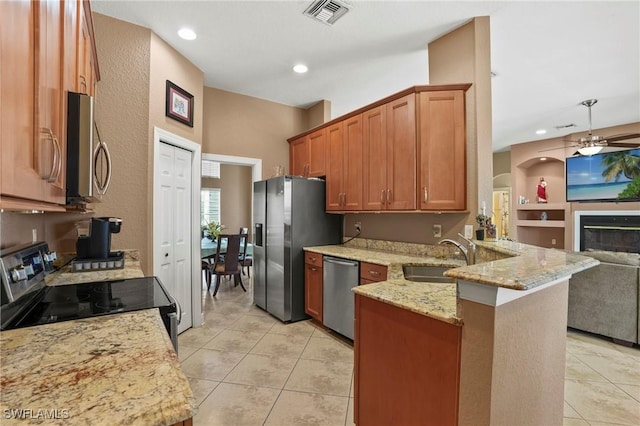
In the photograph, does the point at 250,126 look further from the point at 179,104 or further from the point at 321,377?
the point at 321,377

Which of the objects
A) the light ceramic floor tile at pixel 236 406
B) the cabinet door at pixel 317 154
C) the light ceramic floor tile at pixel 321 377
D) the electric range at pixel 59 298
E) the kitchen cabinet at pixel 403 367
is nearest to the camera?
the electric range at pixel 59 298

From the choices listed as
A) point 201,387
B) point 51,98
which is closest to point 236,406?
point 201,387

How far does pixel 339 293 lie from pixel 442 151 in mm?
1703

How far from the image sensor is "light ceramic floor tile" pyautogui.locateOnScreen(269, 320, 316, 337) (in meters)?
3.21

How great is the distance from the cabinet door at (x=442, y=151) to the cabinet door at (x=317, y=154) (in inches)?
57.8

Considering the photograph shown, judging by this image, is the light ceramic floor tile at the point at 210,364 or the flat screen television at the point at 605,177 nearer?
the light ceramic floor tile at the point at 210,364

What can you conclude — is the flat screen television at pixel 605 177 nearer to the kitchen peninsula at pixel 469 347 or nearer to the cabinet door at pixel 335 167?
the cabinet door at pixel 335 167

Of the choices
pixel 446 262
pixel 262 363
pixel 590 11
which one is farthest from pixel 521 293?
pixel 590 11

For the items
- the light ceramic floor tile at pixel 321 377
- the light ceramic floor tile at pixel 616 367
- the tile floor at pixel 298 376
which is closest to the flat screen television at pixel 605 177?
the tile floor at pixel 298 376

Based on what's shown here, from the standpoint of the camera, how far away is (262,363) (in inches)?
100

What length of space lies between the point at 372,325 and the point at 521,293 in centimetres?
71

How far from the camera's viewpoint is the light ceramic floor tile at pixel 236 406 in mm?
1839

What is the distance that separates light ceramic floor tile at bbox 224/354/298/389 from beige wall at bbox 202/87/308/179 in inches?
103

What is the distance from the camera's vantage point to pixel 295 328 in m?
3.36
